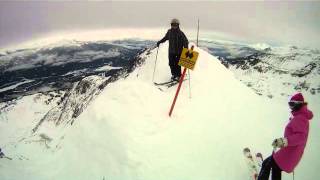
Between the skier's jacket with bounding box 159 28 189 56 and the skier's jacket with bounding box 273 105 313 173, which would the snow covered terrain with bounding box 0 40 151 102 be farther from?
the skier's jacket with bounding box 273 105 313 173

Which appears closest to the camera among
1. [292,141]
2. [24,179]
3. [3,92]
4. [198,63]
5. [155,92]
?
[292,141]

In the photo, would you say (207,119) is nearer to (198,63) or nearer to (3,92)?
(198,63)

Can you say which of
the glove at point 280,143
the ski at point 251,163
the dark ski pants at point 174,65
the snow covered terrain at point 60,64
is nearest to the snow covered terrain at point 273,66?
the dark ski pants at point 174,65

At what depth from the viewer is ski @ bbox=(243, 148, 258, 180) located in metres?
5.05

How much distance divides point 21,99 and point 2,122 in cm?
50

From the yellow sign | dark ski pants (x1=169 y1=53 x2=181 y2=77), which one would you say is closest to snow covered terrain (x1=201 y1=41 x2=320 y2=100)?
dark ski pants (x1=169 y1=53 x2=181 y2=77)

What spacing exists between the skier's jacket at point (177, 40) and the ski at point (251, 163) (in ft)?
6.86

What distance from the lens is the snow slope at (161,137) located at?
5047 mm

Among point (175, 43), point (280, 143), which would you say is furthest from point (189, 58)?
point (280, 143)

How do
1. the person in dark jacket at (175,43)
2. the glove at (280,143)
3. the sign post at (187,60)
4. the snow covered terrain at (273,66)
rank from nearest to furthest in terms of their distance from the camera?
the glove at (280,143)
the sign post at (187,60)
the person in dark jacket at (175,43)
the snow covered terrain at (273,66)

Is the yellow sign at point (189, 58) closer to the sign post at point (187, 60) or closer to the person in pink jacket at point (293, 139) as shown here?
the sign post at point (187, 60)

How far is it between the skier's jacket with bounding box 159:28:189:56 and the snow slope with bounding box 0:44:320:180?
1.91ft

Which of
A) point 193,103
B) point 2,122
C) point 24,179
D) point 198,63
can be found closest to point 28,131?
point 2,122

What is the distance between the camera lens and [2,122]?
627 centimetres
